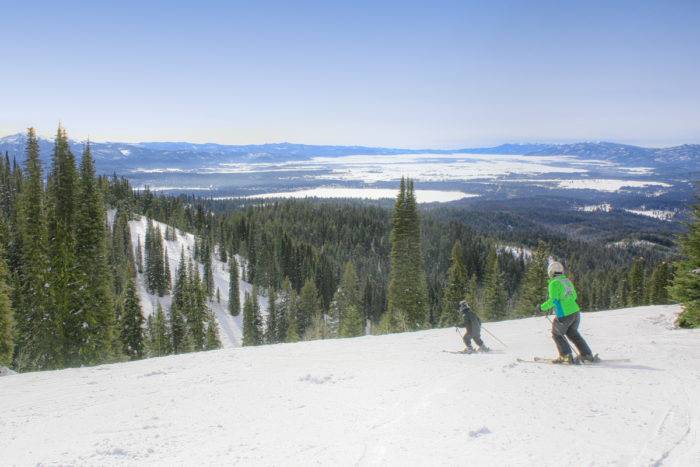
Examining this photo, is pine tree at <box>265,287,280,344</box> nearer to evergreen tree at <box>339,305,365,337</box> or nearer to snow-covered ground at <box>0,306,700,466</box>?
evergreen tree at <box>339,305,365,337</box>

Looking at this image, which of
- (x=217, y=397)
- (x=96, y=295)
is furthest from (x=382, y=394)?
(x=96, y=295)

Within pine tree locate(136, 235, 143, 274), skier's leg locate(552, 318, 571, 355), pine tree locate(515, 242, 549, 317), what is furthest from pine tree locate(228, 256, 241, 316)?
skier's leg locate(552, 318, 571, 355)

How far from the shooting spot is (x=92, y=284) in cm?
2908

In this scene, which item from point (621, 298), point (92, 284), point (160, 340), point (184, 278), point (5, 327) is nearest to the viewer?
point (5, 327)

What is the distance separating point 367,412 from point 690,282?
1657 centimetres

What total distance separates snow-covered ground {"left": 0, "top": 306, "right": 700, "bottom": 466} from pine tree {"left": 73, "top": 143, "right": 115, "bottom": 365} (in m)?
18.0

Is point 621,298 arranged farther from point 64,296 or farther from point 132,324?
point 64,296

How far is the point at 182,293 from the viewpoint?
71.2m

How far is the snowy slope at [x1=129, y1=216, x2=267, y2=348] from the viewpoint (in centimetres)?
8375

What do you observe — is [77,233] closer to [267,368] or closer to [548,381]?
[267,368]

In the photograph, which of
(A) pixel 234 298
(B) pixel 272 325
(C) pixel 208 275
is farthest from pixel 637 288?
(C) pixel 208 275

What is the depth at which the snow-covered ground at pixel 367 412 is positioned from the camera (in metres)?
5.85

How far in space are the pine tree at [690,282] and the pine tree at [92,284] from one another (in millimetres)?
30850

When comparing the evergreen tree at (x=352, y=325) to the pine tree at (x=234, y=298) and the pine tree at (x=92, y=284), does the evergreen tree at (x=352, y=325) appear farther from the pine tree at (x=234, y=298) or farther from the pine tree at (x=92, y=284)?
the pine tree at (x=234, y=298)
